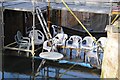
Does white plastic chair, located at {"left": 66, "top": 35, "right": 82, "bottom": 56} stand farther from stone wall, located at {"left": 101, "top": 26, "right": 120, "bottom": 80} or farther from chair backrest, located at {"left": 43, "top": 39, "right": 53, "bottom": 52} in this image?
stone wall, located at {"left": 101, "top": 26, "right": 120, "bottom": 80}

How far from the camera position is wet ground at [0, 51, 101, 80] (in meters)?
7.25

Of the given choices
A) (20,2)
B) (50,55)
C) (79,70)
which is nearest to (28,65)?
(50,55)

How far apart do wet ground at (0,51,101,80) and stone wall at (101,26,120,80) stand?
2.72m

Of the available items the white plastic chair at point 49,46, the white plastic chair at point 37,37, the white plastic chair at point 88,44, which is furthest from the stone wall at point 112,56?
the white plastic chair at point 37,37

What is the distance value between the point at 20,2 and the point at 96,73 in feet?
15.3


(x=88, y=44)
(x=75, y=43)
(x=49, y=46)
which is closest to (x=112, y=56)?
(x=88, y=44)

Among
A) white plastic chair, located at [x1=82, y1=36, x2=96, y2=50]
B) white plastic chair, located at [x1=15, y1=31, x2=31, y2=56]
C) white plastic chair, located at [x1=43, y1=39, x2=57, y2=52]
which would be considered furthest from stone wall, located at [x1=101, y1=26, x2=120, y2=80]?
white plastic chair, located at [x1=15, y1=31, x2=31, y2=56]

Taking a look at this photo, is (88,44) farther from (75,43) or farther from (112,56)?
(112,56)

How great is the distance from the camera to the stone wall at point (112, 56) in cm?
426

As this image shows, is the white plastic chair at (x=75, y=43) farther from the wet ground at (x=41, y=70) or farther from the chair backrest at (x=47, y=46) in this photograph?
the wet ground at (x=41, y=70)

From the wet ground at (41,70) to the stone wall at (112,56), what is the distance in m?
2.72

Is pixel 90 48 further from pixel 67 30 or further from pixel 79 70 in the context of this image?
pixel 67 30

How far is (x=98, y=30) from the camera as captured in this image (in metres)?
11.7

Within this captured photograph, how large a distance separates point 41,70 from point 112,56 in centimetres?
378
